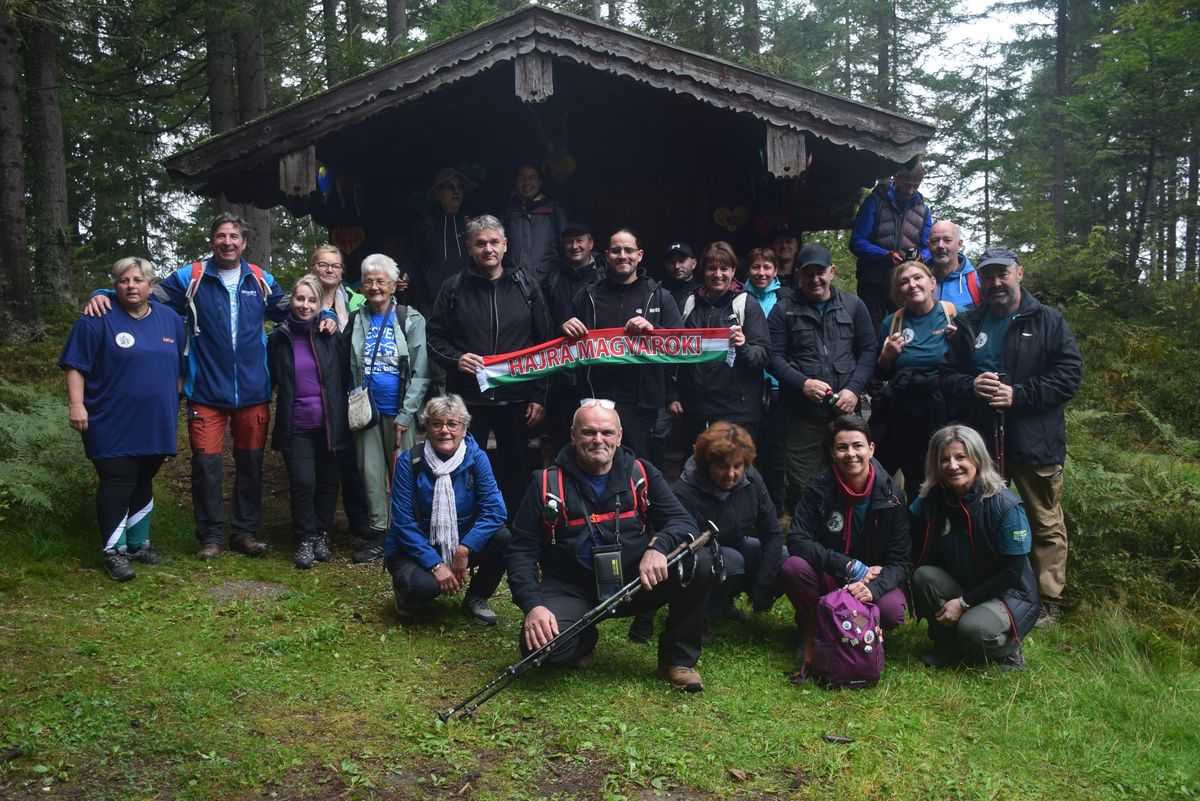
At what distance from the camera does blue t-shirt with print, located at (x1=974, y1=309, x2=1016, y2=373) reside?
555cm

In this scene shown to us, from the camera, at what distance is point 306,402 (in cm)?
628

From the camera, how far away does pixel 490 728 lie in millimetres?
3934

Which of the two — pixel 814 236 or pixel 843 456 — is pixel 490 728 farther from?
pixel 814 236

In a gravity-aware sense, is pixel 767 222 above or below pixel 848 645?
above

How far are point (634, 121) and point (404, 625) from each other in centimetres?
637

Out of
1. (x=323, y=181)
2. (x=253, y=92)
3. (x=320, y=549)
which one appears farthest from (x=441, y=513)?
(x=253, y=92)

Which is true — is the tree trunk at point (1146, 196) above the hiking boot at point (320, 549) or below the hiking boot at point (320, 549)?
above

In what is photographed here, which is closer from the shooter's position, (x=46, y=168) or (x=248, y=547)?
(x=248, y=547)

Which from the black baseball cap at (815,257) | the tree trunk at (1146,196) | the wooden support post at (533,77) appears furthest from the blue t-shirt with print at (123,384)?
the tree trunk at (1146,196)

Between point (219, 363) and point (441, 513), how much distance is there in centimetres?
230

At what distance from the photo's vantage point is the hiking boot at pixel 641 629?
515 centimetres

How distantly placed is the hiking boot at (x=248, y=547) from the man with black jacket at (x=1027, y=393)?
5.17 metres

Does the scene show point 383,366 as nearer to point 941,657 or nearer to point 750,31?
point 941,657

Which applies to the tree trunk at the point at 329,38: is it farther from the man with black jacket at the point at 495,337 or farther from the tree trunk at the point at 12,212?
the man with black jacket at the point at 495,337
